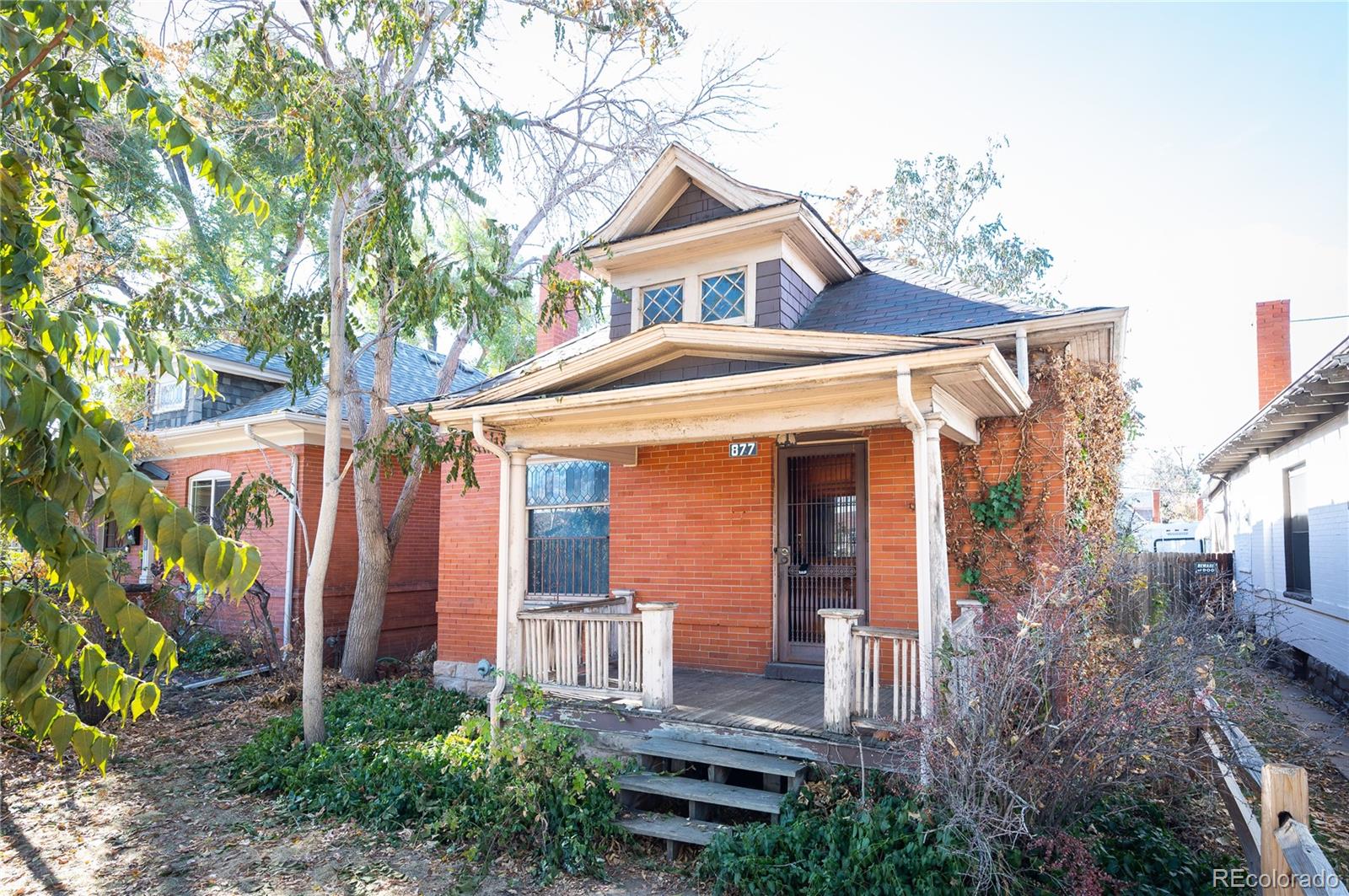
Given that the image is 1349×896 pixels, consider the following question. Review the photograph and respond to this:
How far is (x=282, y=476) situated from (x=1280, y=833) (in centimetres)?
1347

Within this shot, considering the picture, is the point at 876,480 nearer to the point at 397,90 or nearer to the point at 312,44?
the point at 397,90

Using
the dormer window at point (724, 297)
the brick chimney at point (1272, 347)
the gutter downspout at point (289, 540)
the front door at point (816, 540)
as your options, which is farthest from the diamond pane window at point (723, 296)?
the brick chimney at point (1272, 347)

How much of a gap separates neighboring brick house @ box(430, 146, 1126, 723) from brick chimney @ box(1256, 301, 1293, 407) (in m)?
11.1

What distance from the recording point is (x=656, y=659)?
696cm

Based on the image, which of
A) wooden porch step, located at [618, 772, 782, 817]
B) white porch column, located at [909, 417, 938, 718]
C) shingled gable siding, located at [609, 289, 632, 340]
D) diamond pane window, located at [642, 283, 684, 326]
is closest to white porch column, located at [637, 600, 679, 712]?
wooden porch step, located at [618, 772, 782, 817]

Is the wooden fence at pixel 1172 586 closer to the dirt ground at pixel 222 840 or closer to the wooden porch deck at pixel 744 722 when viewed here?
the dirt ground at pixel 222 840

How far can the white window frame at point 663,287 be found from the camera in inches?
372

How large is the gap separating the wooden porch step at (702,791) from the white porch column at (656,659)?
0.68 meters

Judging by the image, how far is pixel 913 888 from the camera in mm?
4633

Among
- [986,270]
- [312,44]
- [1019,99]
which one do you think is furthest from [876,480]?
[986,270]

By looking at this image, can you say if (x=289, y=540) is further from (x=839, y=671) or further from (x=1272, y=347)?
(x=1272, y=347)

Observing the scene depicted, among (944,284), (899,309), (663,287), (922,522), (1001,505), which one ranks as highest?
(663,287)

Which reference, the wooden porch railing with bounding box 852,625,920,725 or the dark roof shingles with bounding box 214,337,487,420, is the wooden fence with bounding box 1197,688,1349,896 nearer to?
the wooden porch railing with bounding box 852,625,920,725

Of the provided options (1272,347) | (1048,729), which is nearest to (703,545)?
(1048,729)
